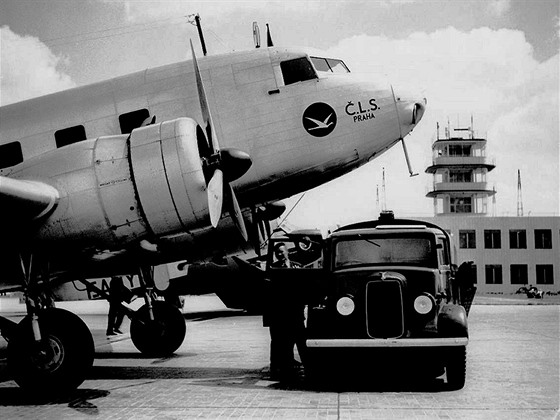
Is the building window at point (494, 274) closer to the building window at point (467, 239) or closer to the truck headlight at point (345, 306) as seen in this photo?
the building window at point (467, 239)

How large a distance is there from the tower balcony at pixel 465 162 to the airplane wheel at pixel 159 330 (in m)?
59.9

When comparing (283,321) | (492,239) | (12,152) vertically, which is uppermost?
(12,152)

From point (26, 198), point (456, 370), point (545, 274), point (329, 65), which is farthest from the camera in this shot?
point (545, 274)

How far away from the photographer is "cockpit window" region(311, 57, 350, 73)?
11539mm

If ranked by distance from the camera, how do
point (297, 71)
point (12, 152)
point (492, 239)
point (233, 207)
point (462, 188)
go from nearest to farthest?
point (233, 207) < point (12, 152) < point (297, 71) < point (492, 239) < point (462, 188)

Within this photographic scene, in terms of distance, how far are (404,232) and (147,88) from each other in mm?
4814

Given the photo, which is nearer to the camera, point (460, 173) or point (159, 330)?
point (159, 330)

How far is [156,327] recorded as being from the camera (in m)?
12.9

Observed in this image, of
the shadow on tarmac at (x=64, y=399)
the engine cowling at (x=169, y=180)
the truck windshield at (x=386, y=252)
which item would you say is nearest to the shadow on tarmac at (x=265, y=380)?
the shadow on tarmac at (x=64, y=399)

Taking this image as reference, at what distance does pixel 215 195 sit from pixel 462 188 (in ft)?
207

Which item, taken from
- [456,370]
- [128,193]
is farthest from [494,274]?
[128,193]

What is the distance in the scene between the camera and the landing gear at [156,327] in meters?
12.9

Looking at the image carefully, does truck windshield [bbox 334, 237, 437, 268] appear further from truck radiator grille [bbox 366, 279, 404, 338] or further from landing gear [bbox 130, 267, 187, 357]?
landing gear [bbox 130, 267, 187, 357]

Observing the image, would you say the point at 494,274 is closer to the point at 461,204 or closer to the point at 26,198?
the point at 461,204
